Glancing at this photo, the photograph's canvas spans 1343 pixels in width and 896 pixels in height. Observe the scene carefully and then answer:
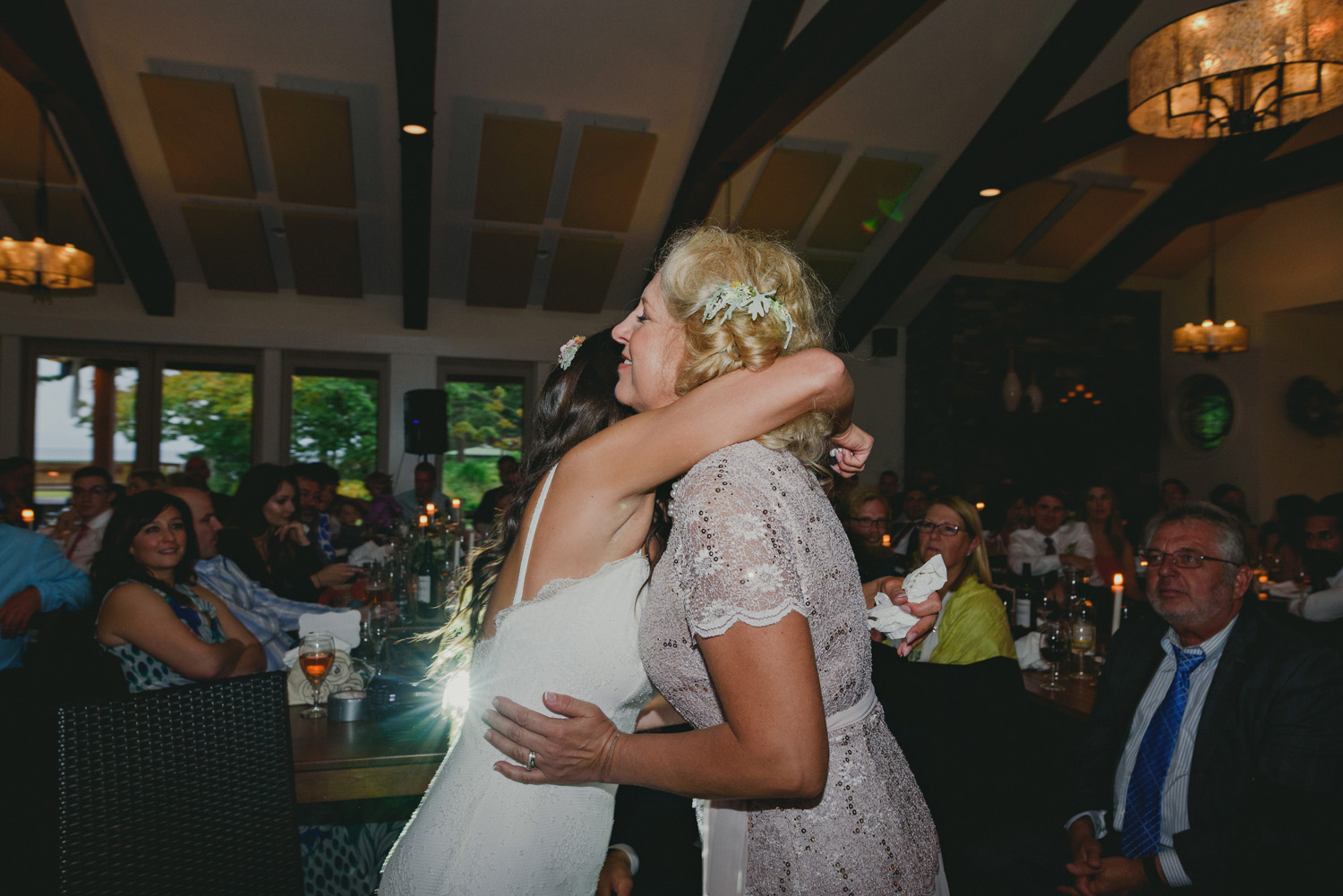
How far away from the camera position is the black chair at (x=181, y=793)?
1.45 meters

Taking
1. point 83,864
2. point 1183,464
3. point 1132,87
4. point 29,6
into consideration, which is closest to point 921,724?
point 83,864

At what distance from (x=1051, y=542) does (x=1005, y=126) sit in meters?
3.86

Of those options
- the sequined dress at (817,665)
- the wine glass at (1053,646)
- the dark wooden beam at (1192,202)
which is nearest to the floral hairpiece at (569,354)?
the sequined dress at (817,665)

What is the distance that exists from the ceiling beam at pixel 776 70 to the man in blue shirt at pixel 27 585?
488 cm

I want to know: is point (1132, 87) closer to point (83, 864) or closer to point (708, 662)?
point (708, 662)

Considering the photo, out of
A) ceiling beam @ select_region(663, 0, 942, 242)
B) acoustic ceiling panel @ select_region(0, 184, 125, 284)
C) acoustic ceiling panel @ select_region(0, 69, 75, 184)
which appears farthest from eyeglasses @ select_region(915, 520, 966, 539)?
acoustic ceiling panel @ select_region(0, 184, 125, 284)

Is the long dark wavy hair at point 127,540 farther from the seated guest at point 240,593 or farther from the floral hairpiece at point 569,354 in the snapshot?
the floral hairpiece at point 569,354

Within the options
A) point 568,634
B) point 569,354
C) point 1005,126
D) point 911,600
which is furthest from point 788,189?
point 568,634

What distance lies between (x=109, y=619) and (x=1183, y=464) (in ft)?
35.6

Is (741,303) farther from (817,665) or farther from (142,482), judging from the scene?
(142,482)

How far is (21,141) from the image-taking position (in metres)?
6.56

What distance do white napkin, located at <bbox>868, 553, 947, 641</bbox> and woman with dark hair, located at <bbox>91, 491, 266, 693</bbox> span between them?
2.09 meters

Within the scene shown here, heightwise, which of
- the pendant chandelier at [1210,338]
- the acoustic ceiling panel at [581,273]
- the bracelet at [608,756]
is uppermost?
the acoustic ceiling panel at [581,273]

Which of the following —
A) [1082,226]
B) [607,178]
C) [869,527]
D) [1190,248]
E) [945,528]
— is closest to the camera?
[945,528]
